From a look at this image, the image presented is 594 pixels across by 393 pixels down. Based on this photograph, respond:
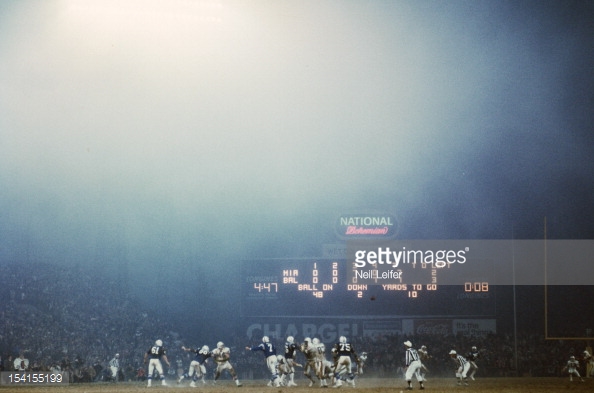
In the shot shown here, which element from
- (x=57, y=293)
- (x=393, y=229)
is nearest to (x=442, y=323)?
(x=393, y=229)

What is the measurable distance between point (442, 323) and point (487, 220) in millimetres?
6790

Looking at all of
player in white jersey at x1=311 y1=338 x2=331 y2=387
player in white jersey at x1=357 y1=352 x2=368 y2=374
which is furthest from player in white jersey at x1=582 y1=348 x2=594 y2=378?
player in white jersey at x1=311 y1=338 x2=331 y2=387

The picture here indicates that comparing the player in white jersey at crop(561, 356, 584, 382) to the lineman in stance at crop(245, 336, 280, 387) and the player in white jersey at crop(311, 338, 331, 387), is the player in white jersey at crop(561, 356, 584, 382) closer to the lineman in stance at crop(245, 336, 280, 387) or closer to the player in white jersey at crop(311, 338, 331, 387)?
the player in white jersey at crop(311, 338, 331, 387)

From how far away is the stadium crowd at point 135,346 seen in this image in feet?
94.7

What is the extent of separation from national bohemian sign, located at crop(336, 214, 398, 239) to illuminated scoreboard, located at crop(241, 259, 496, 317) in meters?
1.60

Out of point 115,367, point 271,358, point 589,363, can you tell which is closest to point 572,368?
point 589,363

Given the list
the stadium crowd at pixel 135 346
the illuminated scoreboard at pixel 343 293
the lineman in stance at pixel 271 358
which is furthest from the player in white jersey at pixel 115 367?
the lineman in stance at pixel 271 358

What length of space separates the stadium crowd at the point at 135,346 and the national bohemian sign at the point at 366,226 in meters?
4.75

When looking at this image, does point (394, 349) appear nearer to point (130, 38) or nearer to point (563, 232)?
point (563, 232)

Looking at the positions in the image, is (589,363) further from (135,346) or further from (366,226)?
(135,346)

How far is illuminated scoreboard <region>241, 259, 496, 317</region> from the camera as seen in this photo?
2766 cm

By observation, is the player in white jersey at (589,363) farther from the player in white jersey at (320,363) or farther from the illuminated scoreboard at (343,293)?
the player in white jersey at (320,363)

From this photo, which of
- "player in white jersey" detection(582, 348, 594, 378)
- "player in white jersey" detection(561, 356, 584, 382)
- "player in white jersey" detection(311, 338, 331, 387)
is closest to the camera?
"player in white jersey" detection(311, 338, 331, 387)

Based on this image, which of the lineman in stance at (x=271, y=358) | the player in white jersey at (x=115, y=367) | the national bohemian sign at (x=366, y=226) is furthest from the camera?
the national bohemian sign at (x=366, y=226)
